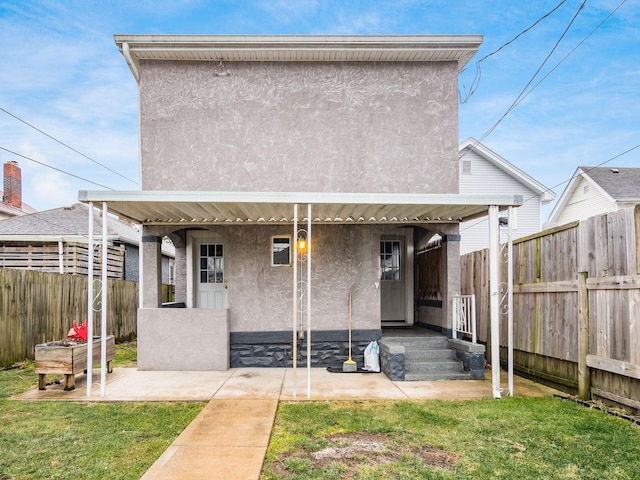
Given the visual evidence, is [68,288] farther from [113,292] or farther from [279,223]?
[279,223]

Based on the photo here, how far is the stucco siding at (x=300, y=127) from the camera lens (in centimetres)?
806

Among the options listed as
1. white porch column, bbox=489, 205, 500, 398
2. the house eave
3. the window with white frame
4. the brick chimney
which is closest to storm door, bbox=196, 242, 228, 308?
the window with white frame

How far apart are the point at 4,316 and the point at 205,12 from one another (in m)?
10.4

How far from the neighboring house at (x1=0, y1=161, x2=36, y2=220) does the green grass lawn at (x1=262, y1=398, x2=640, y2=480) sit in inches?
781

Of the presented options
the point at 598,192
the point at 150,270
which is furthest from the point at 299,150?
the point at 598,192

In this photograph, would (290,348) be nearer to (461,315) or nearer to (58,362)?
(461,315)

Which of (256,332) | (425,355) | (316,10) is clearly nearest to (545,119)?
(316,10)

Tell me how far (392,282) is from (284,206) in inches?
174

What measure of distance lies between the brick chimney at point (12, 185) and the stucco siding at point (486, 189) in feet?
69.5

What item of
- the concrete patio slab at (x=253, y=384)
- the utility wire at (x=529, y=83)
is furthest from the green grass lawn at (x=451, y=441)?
the utility wire at (x=529, y=83)

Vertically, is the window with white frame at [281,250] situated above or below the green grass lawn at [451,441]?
above

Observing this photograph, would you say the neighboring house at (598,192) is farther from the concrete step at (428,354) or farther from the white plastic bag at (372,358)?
the white plastic bag at (372,358)

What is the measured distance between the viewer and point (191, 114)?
8102mm

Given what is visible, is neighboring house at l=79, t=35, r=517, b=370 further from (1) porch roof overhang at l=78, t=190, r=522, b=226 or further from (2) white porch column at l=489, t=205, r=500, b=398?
(2) white porch column at l=489, t=205, r=500, b=398
